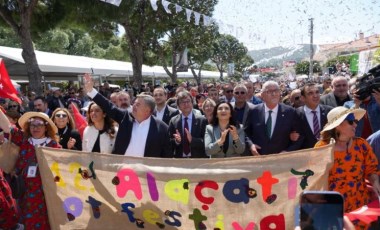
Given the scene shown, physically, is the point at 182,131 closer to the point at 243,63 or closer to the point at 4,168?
the point at 4,168

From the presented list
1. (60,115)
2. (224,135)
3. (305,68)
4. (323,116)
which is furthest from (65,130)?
(305,68)

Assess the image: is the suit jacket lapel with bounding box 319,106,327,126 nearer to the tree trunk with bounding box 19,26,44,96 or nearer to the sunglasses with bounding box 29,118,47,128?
the sunglasses with bounding box 29,118,47,128

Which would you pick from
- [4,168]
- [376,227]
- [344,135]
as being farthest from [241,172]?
[4,168]

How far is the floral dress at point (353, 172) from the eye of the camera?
3.27m

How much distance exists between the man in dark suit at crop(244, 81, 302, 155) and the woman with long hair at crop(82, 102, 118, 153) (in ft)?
5.46

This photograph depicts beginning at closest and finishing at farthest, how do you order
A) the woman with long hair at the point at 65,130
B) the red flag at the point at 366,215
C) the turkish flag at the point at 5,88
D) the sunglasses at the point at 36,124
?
the red flag at the point at 366,215 → the sunglasses at the point at 36,124 → the turkish flag at the point at 5,88 → the woman with long hair at the point at 65,130

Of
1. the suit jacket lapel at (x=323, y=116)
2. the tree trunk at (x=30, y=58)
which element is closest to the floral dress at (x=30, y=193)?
the suit jacket lapel at (x=323, y=116)

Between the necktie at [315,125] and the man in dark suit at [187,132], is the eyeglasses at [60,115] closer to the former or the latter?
the man in dark suit at [187,132]

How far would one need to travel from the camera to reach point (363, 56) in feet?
145

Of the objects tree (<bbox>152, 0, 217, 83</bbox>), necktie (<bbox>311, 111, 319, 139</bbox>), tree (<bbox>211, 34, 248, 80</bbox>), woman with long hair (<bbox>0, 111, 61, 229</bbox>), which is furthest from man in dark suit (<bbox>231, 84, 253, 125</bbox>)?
tree (<bbox>211, 34, 248, 80</bbox>)

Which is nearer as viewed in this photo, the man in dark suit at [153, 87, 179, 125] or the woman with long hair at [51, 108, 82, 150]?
the woman with long hair at [51, 108, 82, 150]

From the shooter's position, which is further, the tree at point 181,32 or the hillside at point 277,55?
the hillside at point 277,55

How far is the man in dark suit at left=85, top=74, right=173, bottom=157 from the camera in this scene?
4.51m

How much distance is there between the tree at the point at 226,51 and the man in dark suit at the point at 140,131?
200ft
